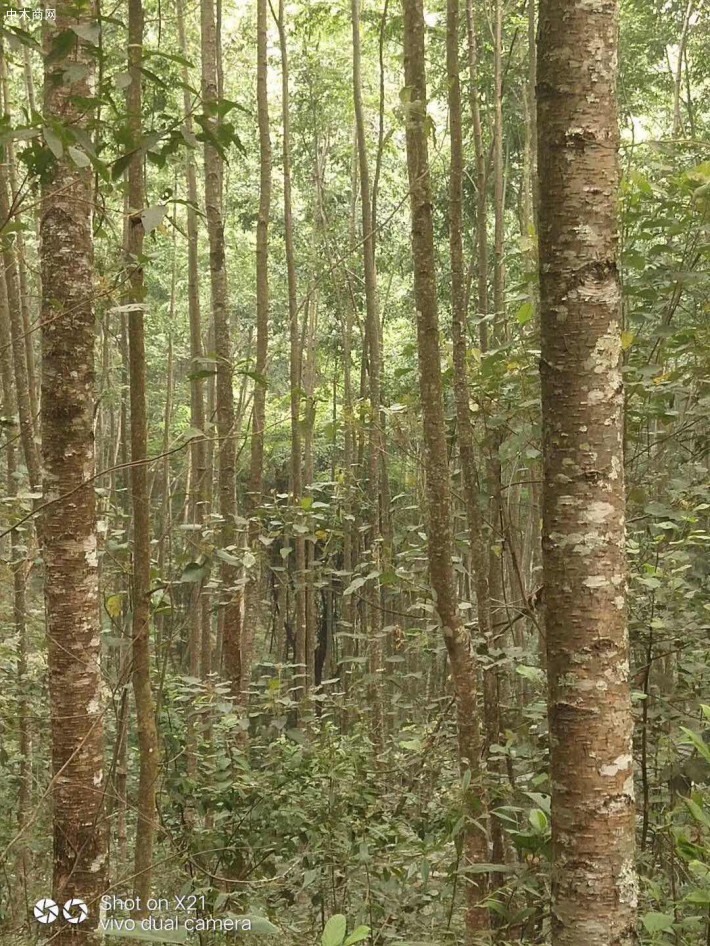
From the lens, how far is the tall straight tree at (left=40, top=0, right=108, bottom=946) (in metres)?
2.40

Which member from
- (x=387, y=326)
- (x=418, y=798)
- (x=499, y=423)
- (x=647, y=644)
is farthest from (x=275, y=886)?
(x=387, y=326)

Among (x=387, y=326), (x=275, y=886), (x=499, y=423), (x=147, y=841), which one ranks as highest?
(x=387, y=326)

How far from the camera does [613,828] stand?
1458 mm

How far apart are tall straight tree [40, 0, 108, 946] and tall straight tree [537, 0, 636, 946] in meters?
1.37

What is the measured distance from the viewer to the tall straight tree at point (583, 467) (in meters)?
1.47

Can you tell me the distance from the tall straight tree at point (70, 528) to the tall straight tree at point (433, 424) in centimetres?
126

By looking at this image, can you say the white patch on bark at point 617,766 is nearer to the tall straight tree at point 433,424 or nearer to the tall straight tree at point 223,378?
the tall straight tree at point 433,424

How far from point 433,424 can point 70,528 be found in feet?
4.56

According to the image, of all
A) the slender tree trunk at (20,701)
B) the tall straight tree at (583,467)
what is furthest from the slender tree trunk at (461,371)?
the slender tree trunk at (20,701)

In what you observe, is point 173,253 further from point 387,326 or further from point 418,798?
point 418,798

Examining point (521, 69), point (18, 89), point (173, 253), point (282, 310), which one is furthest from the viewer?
point (282, 310)

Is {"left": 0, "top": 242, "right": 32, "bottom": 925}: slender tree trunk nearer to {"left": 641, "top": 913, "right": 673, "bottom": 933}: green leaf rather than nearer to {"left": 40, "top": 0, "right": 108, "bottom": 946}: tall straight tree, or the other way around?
{"left": 40, "top": 0, "right": 108, "bottom": 946}: tall straight tree

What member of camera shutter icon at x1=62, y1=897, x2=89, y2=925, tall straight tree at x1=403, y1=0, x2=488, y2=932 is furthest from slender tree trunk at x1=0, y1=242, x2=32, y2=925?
camera shutter icon at x1=62, y1=897, x2=89, y2=925

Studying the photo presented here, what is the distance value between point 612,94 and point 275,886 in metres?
3.18
